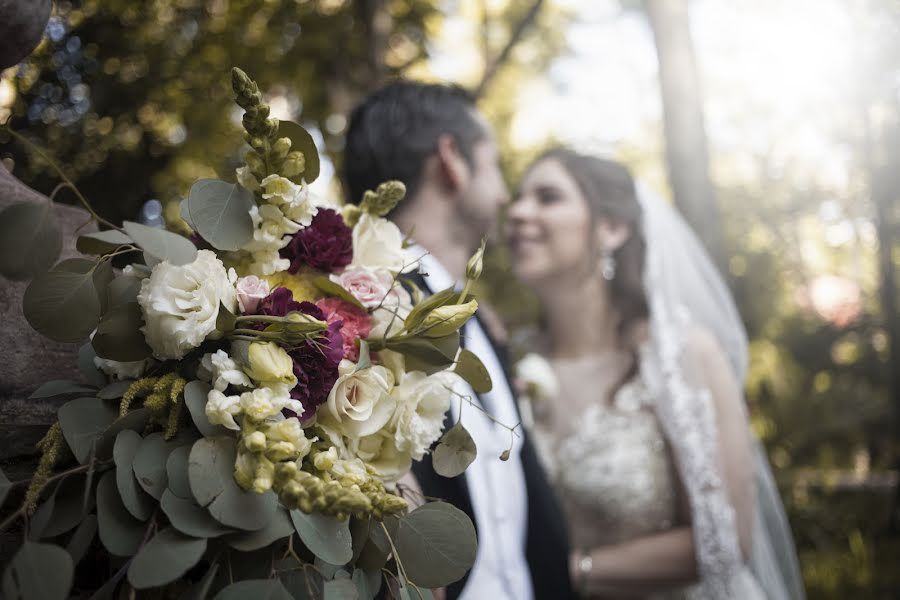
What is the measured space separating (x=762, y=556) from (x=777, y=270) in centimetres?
751

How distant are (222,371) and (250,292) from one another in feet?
0.37

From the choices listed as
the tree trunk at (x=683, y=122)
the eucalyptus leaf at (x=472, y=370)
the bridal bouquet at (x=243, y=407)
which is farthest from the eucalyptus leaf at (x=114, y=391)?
the tree trunk at (x=683, y=122)

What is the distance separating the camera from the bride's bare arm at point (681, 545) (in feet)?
9.82

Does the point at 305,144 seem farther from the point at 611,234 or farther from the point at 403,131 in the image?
the point at 611,234

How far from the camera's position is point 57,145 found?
1.83m

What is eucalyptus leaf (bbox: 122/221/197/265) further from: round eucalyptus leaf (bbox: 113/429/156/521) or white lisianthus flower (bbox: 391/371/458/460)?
white lisianthus flower (bbox: 391/371/458/460)

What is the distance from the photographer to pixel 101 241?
2.91ft

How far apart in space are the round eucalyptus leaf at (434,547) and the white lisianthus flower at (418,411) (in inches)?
3.5

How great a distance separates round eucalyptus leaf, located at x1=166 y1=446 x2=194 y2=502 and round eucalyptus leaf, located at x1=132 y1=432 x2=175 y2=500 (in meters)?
0.01

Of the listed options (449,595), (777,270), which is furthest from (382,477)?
(777,270)

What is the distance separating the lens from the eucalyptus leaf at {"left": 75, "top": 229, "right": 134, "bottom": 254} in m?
0.86

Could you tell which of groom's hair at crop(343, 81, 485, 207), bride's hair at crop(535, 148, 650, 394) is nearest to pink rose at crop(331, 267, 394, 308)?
groom's hair at crop(343, 81, 485, 207)

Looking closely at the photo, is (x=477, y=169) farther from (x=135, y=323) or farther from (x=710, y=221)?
(x=710, y=221)

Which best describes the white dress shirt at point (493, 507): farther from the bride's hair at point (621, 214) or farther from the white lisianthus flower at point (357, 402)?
the bride's hair at point (621, 214)
